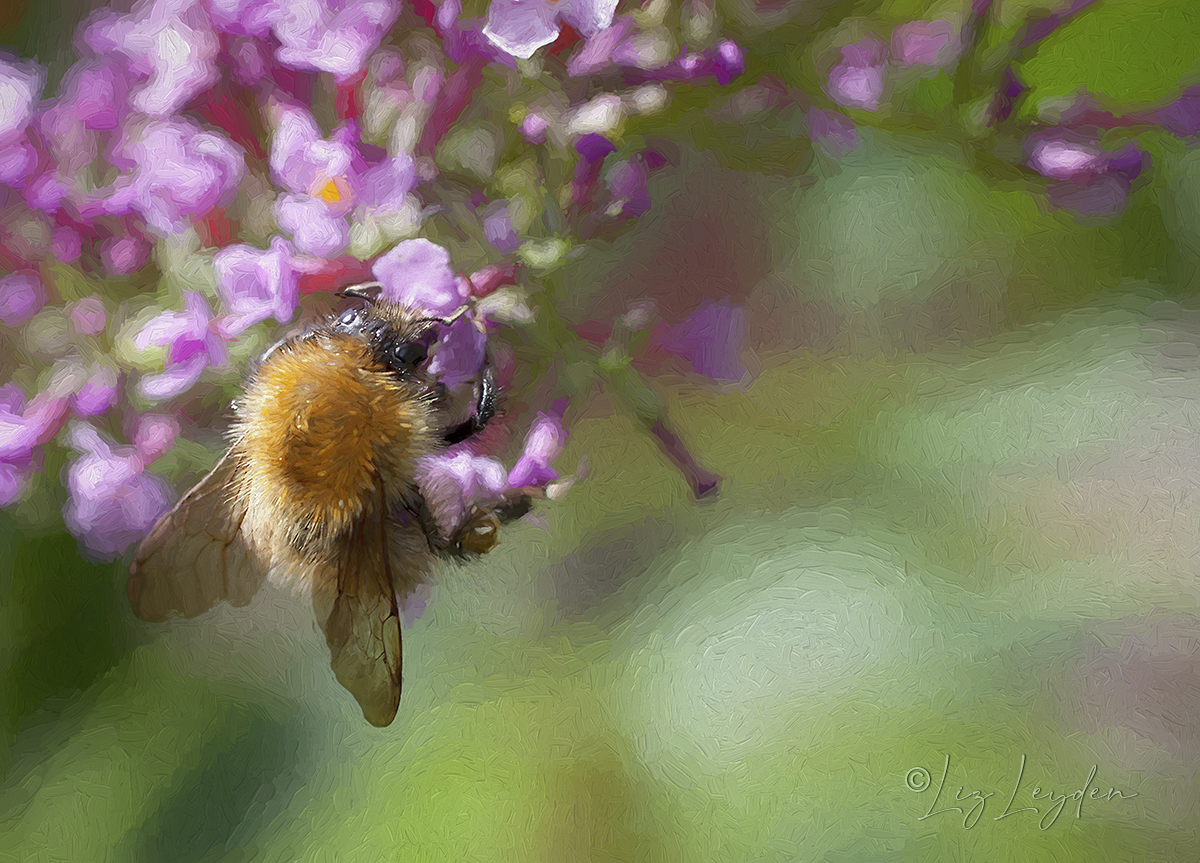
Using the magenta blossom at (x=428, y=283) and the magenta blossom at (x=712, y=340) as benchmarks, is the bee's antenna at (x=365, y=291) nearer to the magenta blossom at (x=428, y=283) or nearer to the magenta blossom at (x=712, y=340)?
the magenta blossom at (x=428, y=283)

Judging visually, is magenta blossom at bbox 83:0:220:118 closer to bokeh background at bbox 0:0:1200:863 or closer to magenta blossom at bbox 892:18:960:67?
bokeh background at bbox 0:0:1200:863

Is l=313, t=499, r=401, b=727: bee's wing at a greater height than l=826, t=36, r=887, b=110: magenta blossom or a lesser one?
lesser

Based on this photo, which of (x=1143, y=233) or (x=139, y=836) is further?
(x=139, y=836)

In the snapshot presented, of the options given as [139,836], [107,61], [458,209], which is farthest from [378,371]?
[139,836]

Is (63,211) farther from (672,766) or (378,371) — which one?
(672,766)

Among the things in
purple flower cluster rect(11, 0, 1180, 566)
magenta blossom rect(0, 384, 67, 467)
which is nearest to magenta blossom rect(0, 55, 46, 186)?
purple flower cluster rect(11, 0, 1180, 566)
